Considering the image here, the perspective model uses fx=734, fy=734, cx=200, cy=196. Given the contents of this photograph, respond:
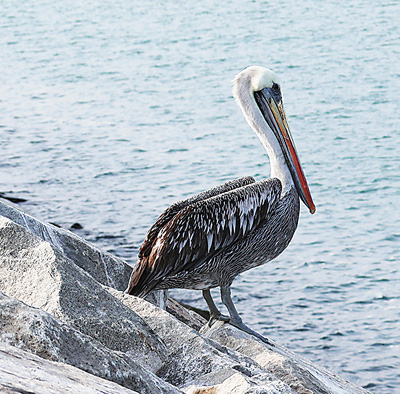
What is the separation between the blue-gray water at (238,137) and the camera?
741 cm

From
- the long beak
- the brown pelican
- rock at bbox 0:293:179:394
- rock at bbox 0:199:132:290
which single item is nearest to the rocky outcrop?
rock at bbox 0:293:179:394

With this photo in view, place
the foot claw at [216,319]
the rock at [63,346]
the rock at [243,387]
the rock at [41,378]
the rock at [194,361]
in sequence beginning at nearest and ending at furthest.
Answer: the rock at [41,378], the rock at [63,346], the rock at [243,387], the rock at [194,361], the foot claw at [216,319]

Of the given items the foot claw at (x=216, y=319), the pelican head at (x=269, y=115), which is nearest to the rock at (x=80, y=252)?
the foot claw at (x=216, y=319)

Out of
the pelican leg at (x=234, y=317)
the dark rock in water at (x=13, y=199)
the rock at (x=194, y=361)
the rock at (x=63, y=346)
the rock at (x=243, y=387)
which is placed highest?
the rock at (x=63, y=346)

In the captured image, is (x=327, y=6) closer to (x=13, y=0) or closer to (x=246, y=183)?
(x=13, y=0)

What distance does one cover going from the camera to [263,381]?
282 centimetres

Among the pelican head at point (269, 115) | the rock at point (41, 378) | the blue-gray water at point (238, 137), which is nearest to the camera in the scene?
the rock at point (41, 378)

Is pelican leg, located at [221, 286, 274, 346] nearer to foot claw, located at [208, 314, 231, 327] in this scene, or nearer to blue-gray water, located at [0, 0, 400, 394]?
foot claw, located at [208, 314, 231, 327]

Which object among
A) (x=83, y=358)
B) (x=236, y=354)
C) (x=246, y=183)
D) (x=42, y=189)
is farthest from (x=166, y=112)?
(x=83, y=358)

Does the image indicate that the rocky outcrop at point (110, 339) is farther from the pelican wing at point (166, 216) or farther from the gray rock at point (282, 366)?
the pelican wing at point (166, 216)

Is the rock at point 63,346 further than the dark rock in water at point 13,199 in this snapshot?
No

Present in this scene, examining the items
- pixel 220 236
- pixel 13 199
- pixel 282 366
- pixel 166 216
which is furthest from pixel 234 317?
pixel 13 199

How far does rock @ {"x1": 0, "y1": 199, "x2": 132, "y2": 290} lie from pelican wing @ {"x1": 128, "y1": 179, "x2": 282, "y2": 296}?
333mm

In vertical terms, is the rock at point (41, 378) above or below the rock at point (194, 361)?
above
